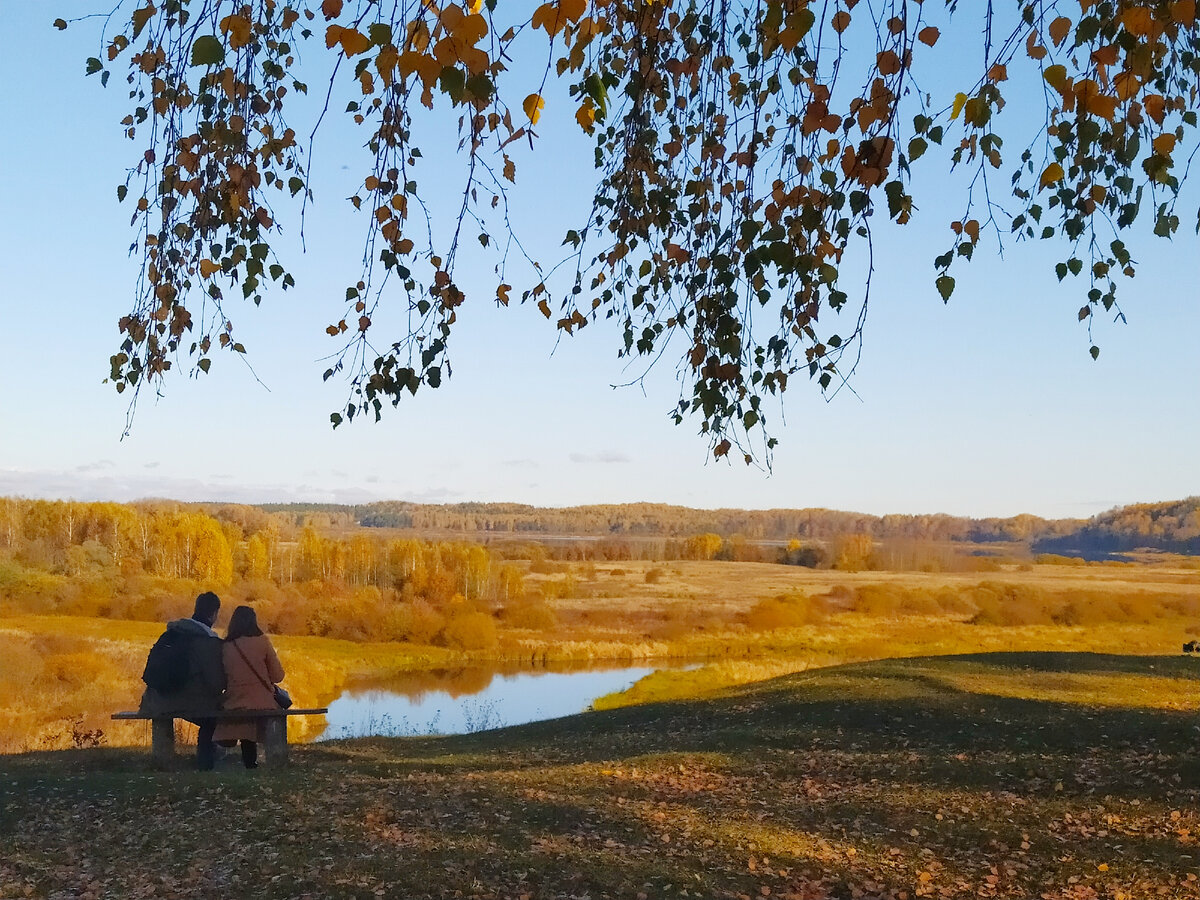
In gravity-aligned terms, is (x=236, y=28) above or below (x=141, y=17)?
below

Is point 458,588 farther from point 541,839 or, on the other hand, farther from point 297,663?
point 541,839

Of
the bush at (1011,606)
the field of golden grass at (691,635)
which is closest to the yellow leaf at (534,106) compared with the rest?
the field of golden grass at (691,635)

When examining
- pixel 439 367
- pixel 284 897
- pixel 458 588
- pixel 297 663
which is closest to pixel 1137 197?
pixel 439 367

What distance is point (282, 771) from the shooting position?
329 inches

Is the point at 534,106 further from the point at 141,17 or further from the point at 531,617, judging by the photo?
the point at 531,617

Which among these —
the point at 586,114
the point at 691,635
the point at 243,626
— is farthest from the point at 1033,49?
the point at 691,635

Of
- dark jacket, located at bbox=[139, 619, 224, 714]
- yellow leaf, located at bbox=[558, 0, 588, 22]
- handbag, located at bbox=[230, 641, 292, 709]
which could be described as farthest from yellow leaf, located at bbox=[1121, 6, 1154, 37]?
dark jacket, located at bbox=[139, 619, 224, 714]

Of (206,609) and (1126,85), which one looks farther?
(206,609)

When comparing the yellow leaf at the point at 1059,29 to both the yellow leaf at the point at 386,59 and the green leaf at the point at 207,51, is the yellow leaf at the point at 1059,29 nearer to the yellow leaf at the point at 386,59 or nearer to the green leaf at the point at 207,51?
the yellow leaf at the point at 386,59

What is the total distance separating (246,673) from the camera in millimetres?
8750

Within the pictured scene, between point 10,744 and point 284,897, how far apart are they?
1483 cm

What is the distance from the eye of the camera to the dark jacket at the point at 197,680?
872 cm

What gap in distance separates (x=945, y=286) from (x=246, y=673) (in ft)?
23.5

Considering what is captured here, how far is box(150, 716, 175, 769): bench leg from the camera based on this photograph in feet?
30.2
